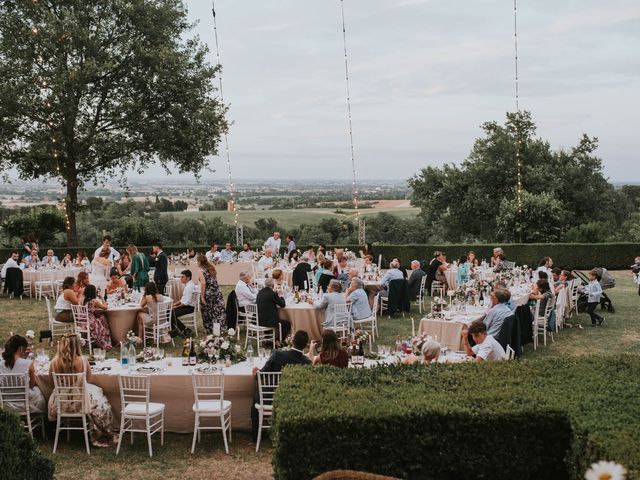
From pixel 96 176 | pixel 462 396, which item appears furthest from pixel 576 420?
pixel 96 176

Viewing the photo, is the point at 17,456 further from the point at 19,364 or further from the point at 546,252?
the point at 546,252

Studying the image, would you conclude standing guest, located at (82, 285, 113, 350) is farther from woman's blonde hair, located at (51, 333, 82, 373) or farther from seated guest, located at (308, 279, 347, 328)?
woman's blonde hair, located at (51, 333, 82, 373)

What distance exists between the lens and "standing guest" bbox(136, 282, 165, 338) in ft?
39.3

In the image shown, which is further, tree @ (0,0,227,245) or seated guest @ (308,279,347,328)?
tree @ (0,0,227,245)

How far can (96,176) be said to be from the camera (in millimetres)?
28000

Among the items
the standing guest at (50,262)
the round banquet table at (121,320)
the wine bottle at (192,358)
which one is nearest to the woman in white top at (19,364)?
the wine bottle at (192,358)

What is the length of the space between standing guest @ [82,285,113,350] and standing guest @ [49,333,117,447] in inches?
170

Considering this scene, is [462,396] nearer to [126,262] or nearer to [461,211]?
[126,262]

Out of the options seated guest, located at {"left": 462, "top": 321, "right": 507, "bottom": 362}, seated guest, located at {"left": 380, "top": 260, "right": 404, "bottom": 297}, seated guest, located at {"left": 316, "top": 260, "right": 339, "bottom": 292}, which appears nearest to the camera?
seated guest, located at {"left": 462, "top": 321, "right": 507, "bottom": 362}

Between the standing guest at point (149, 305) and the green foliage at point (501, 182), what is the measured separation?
28.1 m

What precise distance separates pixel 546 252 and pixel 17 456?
22.1 meters

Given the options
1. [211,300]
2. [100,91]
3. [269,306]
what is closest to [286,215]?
[100,91]

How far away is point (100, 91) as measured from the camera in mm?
25828

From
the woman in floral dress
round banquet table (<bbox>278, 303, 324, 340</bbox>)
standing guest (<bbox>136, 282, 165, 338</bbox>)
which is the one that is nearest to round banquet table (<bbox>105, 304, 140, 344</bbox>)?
standing guest (<bbox>136, 282, 165, 338</bbox>)
